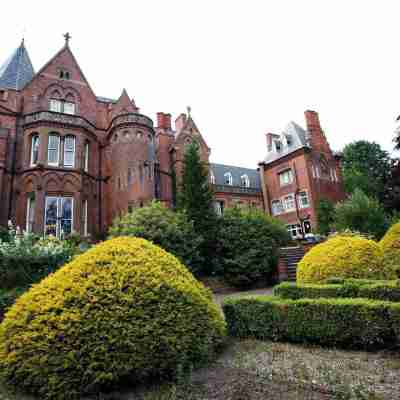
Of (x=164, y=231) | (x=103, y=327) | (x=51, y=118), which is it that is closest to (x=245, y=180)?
(x=51, y=118)

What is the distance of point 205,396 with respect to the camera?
12.6ft

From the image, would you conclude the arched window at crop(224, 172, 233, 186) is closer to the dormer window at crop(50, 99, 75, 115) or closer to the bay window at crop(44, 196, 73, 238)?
the dormer window at crop(50, 99, 75, 115)

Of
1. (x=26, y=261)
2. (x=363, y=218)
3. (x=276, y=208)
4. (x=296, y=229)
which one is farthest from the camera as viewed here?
(x=276, y=208)

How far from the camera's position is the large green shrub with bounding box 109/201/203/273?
1471cm

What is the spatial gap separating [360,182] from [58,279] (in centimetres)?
3674

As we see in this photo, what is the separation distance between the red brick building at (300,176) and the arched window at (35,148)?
2466 cm

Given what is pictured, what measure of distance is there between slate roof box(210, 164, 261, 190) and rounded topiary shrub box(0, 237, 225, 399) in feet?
104

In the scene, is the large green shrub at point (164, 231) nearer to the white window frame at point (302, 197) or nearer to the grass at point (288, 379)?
the grass at point (288, 379)

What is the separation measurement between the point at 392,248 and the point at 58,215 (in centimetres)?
1864

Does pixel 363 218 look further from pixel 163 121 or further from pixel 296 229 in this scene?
pixel 163 121

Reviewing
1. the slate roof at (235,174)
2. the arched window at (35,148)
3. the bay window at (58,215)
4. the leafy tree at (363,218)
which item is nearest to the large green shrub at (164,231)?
the bay window at (58,215)

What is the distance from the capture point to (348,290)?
6574 millimetres

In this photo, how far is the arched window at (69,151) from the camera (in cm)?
2035

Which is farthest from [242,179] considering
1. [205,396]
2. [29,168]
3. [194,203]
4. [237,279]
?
[205,396]
